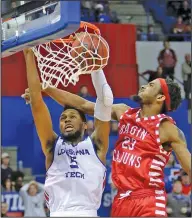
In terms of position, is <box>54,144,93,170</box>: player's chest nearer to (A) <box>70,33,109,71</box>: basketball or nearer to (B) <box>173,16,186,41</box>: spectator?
(A) <box>70,33,109,71</box>: basketball

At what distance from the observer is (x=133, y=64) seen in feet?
53.7

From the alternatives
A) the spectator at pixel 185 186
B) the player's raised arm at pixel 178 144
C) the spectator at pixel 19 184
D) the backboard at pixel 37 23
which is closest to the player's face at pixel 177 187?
the spectator at pixel 185 186

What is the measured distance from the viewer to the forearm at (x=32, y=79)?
6.00 meters

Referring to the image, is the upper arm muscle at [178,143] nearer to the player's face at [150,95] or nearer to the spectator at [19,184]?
the player's face at [150,95]

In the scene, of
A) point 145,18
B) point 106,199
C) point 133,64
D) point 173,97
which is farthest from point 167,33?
point 173,97

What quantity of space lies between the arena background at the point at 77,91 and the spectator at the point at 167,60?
485 millimetres

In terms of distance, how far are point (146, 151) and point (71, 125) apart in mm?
612

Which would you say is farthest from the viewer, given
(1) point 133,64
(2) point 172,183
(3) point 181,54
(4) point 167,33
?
(4) point 167,33

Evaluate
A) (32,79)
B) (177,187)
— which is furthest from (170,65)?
(32,79)

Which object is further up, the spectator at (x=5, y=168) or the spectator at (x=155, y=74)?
the spectator at (x=155, y=74)

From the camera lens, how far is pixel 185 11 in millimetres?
19188

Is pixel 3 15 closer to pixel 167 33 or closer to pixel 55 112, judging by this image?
pixel 55 112

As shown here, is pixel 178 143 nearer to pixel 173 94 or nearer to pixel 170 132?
pixel 170 132

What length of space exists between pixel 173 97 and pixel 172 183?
682cm
